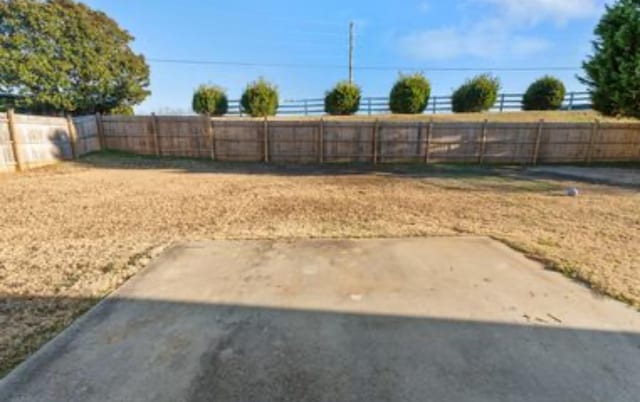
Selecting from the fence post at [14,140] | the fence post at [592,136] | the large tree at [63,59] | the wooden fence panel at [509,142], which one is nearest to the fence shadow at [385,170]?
the wooden fence panel at [509,142]

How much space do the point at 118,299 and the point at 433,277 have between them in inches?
111

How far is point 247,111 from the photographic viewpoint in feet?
56.9

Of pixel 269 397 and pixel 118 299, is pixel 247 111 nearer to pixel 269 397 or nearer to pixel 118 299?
pixel 118 299

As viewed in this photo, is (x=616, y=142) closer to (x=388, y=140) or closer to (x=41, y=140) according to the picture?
(x=388, y=140)

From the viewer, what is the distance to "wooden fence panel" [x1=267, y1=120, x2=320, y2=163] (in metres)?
12.0

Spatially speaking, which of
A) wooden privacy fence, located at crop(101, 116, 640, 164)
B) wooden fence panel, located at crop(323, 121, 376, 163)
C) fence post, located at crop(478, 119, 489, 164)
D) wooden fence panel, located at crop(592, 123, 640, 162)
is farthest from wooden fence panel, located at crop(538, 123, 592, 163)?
wooden fence panel, located at crop(323, 121, 376, 163)

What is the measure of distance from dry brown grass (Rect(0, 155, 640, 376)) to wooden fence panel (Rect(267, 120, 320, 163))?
2909 millimetres

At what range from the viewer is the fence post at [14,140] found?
884 cm

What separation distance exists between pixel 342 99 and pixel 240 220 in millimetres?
14328

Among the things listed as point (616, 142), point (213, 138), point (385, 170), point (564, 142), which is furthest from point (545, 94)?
point (213, 138)

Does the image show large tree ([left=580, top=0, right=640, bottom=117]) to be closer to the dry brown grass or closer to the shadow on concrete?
the dry brown grass

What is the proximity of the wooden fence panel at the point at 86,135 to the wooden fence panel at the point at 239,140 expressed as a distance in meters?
5.09

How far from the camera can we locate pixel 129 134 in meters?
12.8

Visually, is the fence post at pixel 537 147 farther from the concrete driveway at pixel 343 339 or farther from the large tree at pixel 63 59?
the large tree at pixel 63 59
